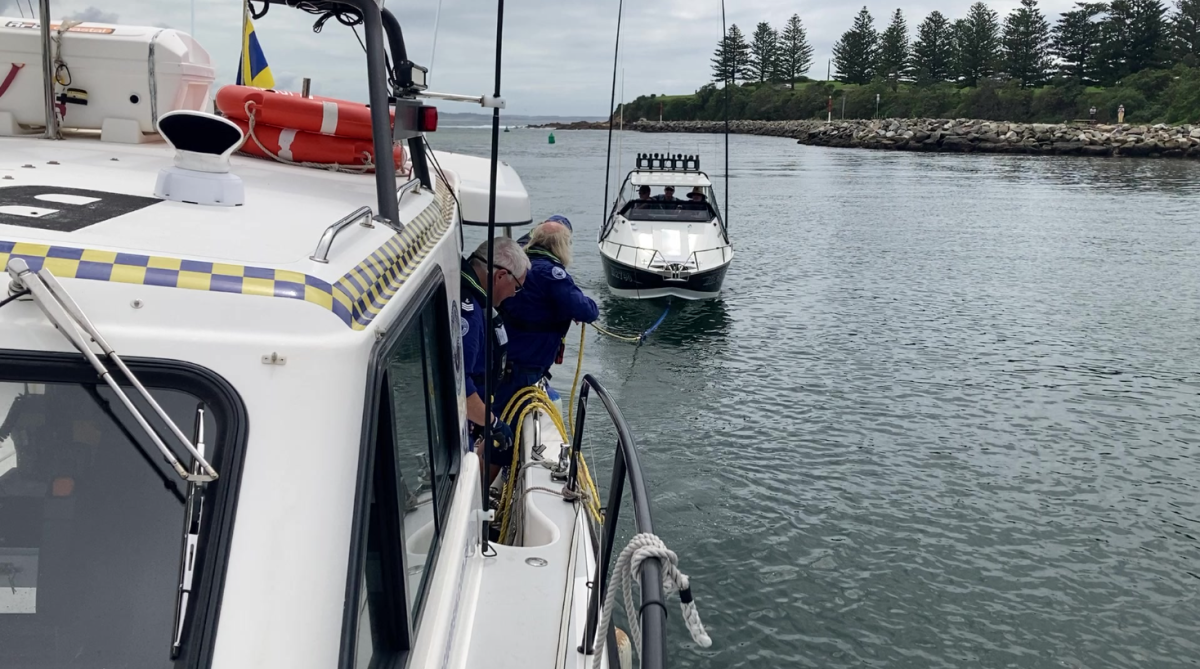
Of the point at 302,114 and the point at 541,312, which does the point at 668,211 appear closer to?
the point at 541,312

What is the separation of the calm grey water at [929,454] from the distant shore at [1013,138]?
146ft

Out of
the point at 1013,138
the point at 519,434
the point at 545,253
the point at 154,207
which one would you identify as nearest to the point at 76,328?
the point at 154,207

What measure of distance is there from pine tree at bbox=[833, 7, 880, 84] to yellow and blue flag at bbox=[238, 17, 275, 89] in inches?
4963

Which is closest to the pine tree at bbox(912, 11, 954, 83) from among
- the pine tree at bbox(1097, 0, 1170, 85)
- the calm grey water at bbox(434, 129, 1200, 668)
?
the pine tree at bbox(1097, 0, 1170, 85)

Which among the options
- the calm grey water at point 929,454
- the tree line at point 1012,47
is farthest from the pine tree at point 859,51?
the calm grey water at point 929,454

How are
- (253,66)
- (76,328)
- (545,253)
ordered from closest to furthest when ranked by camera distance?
1. (76,328)
2. (253,66)
3. (545,253)

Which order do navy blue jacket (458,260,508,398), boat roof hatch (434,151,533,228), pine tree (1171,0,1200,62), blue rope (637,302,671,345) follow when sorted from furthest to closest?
pine tree (1171,0,1200,62)
blue rope (637,302,671,345)
navy blue jacket (458,260,508,398)
boat roof hatch (434,151,533,228)

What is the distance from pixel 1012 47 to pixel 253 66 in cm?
11160

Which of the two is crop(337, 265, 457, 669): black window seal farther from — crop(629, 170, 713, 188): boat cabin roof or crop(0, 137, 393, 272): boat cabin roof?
crop(629, 170, 713, 188): boat cabin roof

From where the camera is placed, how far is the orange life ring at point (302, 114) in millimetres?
3273

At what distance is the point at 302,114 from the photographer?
327cm

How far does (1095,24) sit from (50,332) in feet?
366

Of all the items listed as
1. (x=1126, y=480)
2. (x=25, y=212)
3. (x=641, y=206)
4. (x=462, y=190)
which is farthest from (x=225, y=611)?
(x=641, y=206)

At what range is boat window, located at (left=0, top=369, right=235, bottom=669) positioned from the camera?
1560 mm
